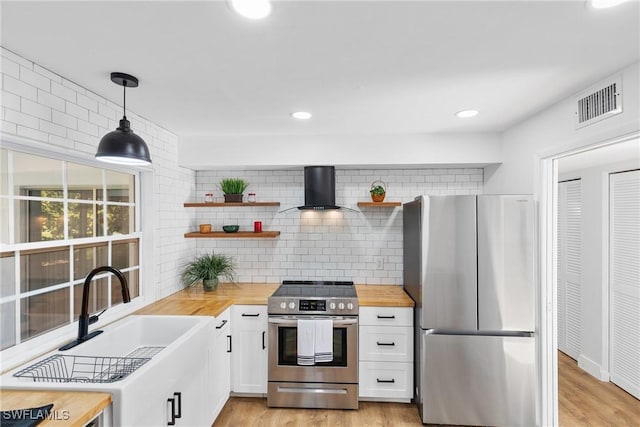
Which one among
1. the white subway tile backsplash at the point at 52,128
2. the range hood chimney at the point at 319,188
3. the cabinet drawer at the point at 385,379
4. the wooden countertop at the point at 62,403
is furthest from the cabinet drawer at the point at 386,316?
the white subway tile backsplash at the point at 52,128

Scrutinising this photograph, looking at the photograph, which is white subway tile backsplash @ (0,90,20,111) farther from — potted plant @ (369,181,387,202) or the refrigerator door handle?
the refrigerator door handle

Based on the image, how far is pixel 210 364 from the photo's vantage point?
2.44m

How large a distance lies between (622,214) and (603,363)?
4.67 feet

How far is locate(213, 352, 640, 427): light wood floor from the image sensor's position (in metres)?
2.60

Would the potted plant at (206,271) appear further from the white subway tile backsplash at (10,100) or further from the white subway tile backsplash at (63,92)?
the white subway tile backsplash at (10,100)

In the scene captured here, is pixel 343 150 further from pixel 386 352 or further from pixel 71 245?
pixel 71 245

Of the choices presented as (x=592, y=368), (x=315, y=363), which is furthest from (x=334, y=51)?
(x=592, y=368)

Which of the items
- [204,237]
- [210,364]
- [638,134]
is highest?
[638,134]

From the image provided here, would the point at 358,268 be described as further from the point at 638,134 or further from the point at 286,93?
the point at 638,134

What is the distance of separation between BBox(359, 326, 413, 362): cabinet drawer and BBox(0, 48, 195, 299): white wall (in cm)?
182

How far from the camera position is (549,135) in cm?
238

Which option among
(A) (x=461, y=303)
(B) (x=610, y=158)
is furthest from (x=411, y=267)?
(B) (x=610, y=158)

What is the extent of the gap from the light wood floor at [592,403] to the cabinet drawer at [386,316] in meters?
1.37

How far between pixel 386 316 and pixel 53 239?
2.41 m
